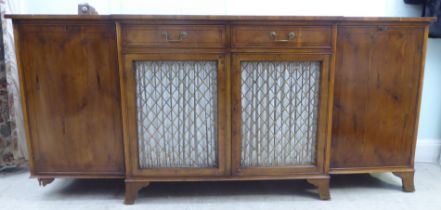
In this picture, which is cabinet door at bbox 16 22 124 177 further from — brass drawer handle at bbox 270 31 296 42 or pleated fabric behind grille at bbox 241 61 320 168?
brass drawer handle at bbox 270 31 296 42

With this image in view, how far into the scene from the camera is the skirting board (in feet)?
6.86

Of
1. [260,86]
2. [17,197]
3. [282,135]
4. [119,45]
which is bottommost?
[17,197]

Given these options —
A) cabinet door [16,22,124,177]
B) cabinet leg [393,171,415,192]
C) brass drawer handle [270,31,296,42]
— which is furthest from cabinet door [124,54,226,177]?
cabinet leg [393,171,415,192]

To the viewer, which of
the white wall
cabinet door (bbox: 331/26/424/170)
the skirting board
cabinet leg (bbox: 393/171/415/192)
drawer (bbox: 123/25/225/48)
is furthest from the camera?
the skirting board

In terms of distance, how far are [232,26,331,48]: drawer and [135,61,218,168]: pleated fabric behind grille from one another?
0.61 feet

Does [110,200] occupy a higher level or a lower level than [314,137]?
lower

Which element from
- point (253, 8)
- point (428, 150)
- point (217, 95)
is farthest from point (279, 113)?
point (428, 150)

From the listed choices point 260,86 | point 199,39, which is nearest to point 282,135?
point 260,86

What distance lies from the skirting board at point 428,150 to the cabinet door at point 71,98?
1.94 meters

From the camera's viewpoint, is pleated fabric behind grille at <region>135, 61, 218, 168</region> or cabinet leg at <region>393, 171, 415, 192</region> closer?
pleated fabric behind grille at <region>135, 61, 218, 168</region>

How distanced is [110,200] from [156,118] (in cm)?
50

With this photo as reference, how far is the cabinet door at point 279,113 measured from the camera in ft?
4.80

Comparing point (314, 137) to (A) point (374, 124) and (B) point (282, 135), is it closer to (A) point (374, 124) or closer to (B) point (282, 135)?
(B) point (282, 135)

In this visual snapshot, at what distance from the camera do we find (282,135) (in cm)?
153
